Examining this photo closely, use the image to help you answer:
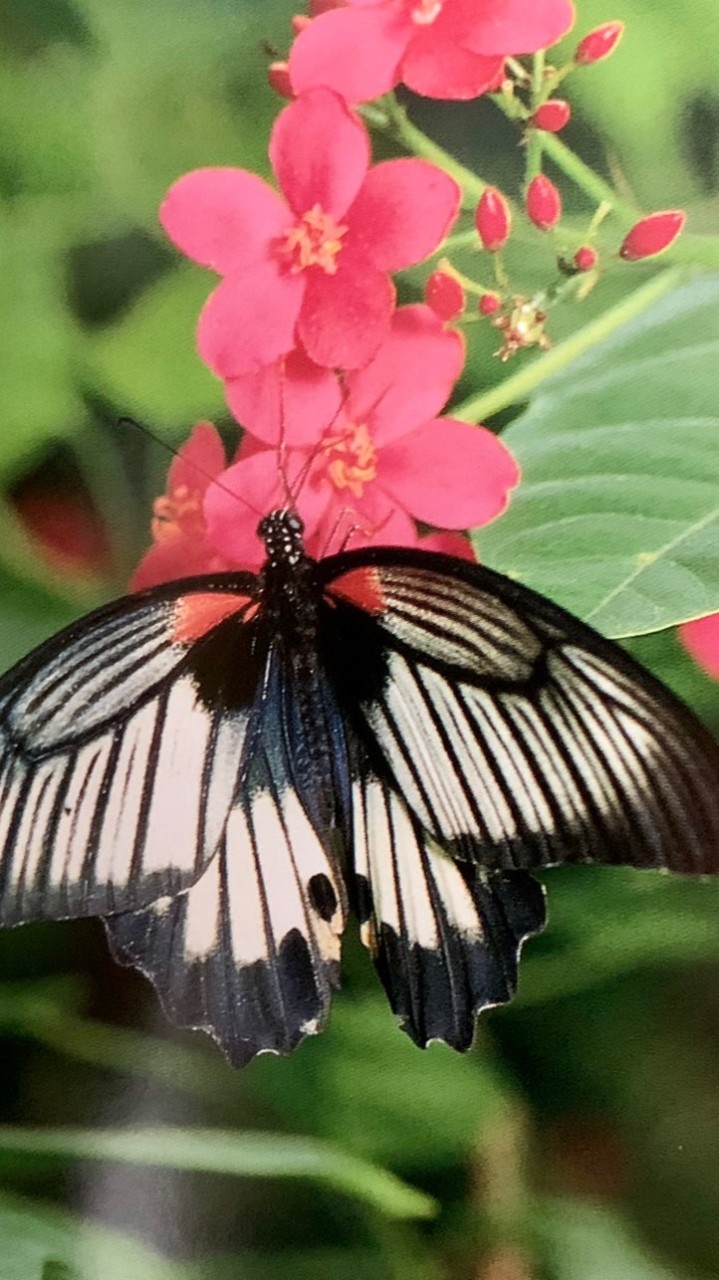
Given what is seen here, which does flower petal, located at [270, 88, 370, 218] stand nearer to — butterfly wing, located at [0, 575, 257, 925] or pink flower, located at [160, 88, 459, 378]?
pink flower, located at [160, 88, 459, 378]

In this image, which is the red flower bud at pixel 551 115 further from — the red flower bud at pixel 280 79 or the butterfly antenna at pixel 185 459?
the butterfly antenna at pixel 185 459

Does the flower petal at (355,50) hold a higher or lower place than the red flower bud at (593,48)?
higher

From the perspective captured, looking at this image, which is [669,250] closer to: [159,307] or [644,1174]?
[159,307]

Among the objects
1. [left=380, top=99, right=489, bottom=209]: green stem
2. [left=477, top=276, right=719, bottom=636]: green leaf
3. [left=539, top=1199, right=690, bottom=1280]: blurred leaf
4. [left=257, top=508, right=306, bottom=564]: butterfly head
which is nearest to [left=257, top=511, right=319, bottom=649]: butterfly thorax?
[left=257, top=508, right=306, bottom=564]: butterfly head

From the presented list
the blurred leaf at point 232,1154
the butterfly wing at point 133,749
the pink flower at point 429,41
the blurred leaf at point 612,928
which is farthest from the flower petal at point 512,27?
the blurred leaf at point 232,1154

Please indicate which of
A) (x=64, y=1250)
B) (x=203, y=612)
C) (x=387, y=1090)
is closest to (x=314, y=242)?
(x=203, y=612)

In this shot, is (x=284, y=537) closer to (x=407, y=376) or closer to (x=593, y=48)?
(x=407, y=376)

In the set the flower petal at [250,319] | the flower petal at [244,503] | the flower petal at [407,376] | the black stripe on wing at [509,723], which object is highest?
the flower petal at [250,319]
